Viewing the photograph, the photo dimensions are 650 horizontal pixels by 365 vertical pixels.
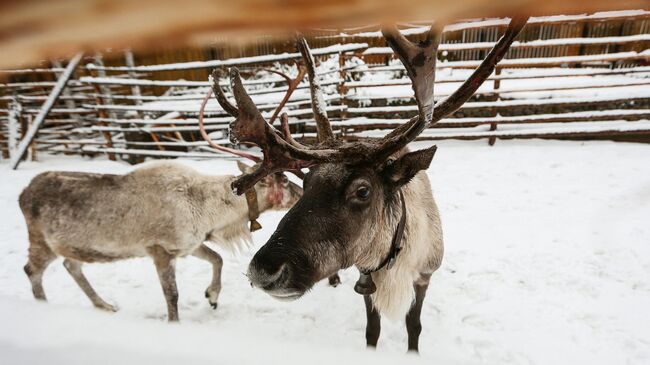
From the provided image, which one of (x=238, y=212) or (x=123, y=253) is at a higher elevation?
(x=238, y=212)

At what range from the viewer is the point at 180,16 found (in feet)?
1.02

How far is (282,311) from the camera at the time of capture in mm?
3025

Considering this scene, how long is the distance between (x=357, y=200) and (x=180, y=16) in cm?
128

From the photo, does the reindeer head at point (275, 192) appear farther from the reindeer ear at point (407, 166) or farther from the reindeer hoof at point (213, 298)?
the reindeer ear at point (407, 166)

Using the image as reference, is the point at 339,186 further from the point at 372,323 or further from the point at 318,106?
the point at 372,323

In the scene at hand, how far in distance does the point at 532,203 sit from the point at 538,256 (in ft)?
4.56

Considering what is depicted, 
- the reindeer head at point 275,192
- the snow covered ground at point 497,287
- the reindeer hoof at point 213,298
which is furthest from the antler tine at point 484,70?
the reindeer hoof at point 213,298

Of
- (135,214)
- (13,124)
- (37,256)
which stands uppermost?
(13,124)

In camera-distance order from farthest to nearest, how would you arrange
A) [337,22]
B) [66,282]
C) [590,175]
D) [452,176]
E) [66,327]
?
[452,176]
[590,175]
[66,282]
[66,327]
[337,22]

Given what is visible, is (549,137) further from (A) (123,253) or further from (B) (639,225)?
(A) (123,253)

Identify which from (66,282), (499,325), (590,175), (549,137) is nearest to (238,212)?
(66,282)

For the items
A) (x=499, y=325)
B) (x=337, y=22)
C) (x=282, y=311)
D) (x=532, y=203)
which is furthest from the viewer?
(x=532, y=203)

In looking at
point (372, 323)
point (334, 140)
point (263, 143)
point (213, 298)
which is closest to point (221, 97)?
point (263, 143)

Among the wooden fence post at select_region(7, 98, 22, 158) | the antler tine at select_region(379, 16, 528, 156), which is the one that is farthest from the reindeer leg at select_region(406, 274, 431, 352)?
the wooden fence post at select_region(7, 98, 22, 158)
